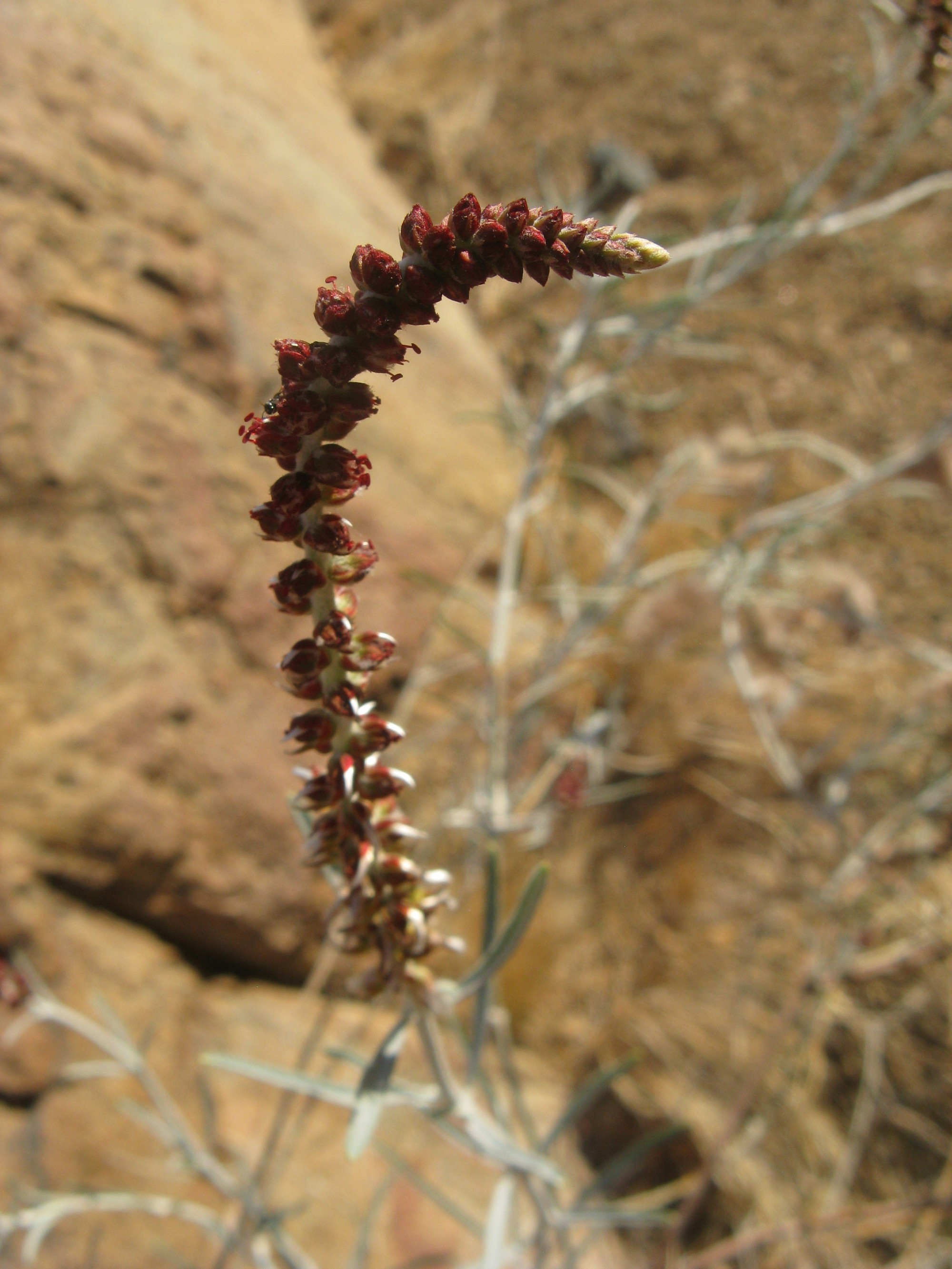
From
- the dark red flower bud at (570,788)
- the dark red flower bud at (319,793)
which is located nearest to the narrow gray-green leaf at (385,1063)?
the dark red flower bud at (319,793)

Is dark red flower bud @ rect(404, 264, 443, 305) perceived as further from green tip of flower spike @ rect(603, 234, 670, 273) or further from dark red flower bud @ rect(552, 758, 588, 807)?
dark red flower bud @ rect(552, 758, 588, 807)

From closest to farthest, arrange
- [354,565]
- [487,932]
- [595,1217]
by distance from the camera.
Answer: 1. [354,565]
2. [487,932]
3. [595,1217]

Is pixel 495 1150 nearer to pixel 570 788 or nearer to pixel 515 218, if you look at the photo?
pixel 570 788

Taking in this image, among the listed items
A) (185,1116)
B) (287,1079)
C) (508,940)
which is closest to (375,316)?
(508,940)

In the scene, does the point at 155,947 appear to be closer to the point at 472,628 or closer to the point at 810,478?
the point at 472,628

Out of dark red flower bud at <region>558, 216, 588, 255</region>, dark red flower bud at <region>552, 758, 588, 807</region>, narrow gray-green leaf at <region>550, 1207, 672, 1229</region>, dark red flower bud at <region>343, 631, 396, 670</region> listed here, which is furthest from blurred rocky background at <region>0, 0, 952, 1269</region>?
dark red flower bud at <region>343, 631, 396, 670</region>

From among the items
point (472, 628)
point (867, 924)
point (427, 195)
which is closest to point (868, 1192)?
point (867, 924)

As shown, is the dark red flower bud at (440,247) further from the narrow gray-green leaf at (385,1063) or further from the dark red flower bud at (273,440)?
the narrow gray-green leaf at (385,1063)
